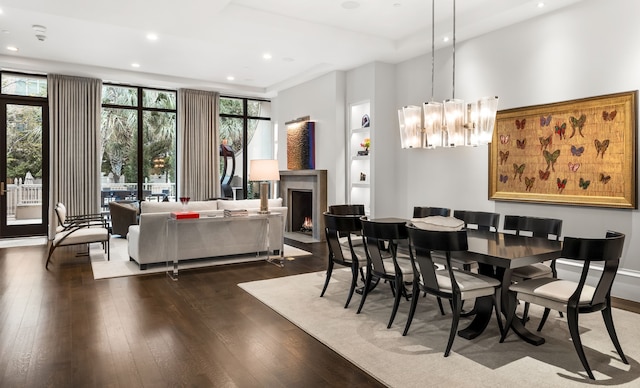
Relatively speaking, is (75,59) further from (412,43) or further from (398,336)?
(398,336)

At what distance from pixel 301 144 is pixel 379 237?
16.9 ft

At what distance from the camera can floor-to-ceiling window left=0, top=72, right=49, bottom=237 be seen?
7652 mm

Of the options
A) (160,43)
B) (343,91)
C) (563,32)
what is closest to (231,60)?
(160,43)

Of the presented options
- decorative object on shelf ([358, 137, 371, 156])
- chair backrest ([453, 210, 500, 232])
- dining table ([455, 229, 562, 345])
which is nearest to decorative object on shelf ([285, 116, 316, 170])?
decorative object on shelf ([358, 137, 371, 156])

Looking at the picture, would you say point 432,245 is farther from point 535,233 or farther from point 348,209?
point 348,209

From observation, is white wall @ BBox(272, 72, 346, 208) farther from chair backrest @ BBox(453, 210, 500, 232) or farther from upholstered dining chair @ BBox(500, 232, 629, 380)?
upholstered dining chair @ BBox(500, 232, 629, 380)

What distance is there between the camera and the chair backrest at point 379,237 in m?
3.40

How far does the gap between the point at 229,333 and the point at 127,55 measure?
5.73 metres

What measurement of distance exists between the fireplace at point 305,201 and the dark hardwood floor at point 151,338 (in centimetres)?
302

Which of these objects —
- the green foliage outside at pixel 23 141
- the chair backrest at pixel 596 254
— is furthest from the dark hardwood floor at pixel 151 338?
the green foliage outside at pixel 23 141

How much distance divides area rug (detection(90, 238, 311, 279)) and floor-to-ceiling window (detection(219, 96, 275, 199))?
3564 mm

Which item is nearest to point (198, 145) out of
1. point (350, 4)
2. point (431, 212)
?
point (350, 4)

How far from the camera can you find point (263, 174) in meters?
5.74

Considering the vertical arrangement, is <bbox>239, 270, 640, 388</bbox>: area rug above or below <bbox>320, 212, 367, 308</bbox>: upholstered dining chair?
below
